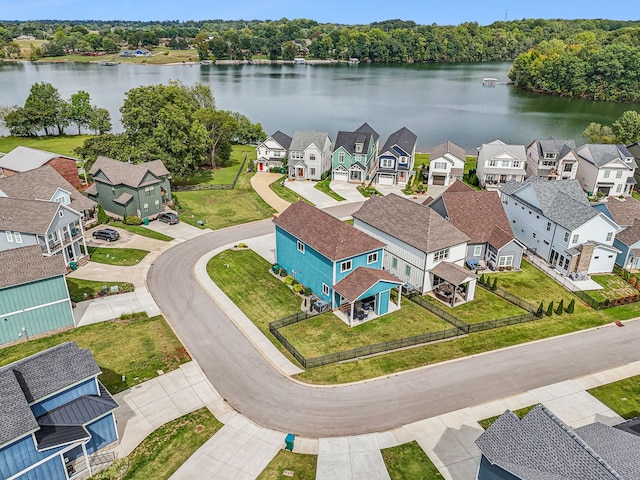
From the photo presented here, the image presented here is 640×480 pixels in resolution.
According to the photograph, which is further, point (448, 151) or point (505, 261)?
point (448, 151)

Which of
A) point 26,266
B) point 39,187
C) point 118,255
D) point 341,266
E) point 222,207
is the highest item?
point 39,187

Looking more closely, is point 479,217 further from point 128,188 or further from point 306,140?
point 128,188

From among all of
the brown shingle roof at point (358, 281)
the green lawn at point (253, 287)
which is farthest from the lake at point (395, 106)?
the brown shingle roof at point (358, 281)

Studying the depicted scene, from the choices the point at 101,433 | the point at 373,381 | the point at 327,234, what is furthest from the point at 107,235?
the point at 373,381

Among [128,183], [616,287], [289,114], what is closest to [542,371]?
[616,287]

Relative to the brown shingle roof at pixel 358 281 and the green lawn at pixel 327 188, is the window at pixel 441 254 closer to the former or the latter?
the brown shingle roof at pixel 358 281

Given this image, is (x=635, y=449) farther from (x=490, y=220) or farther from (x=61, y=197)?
(x=61, y=197)
